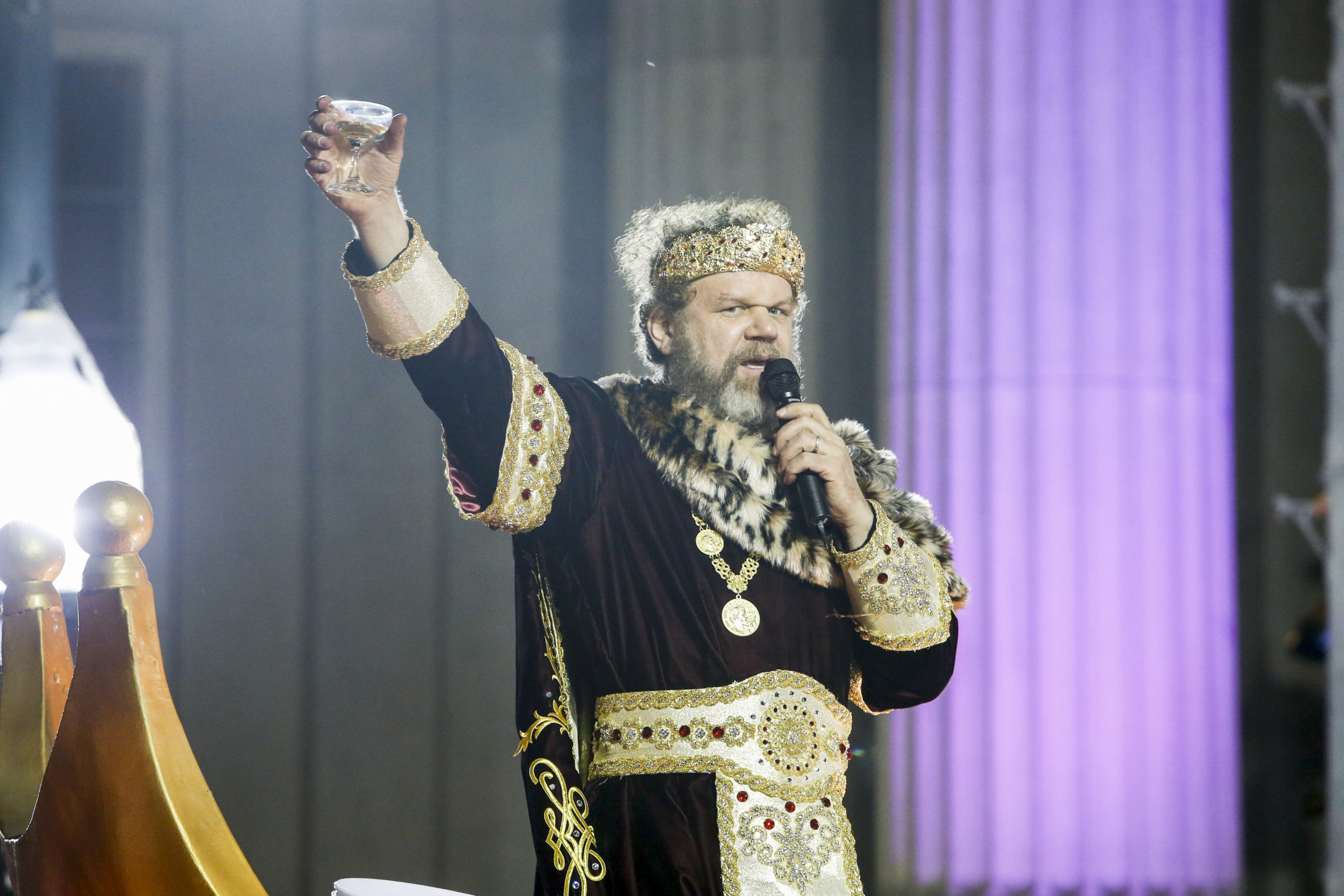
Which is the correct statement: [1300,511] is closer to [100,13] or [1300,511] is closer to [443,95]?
[443,95]

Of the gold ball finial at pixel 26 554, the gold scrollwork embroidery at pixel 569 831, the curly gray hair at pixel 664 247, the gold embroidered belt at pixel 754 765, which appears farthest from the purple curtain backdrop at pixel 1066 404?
the gold ball finial at pixel 26 554

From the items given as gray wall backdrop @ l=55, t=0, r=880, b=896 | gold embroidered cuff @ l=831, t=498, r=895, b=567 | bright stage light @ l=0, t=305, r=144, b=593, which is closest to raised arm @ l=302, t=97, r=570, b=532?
gold embroidered cuff @ l=831, t=498, r=895, b=567

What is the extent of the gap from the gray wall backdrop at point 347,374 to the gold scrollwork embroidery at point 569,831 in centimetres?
133

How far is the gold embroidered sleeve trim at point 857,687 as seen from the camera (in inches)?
54.9

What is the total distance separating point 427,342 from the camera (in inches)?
45.0

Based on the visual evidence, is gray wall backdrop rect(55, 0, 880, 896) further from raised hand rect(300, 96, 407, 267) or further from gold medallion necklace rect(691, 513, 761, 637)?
raised hand rect(300, 96, 407, 267)

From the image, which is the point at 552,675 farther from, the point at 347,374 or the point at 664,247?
the point at 347,374

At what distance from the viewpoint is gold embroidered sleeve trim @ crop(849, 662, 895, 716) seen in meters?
1.39

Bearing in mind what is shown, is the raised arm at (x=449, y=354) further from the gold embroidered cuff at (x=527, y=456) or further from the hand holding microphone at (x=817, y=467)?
the hand holding microphone at (x=817, y=467)

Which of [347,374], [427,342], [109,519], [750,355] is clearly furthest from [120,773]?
[347,374]

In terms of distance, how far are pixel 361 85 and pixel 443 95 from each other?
0.64 feet

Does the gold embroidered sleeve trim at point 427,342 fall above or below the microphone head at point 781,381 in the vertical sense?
above

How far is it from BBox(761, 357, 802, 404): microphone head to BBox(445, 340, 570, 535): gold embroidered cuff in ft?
0.79

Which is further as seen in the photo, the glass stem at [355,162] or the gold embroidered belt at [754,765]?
the gold embroidered belt at [754,765]
